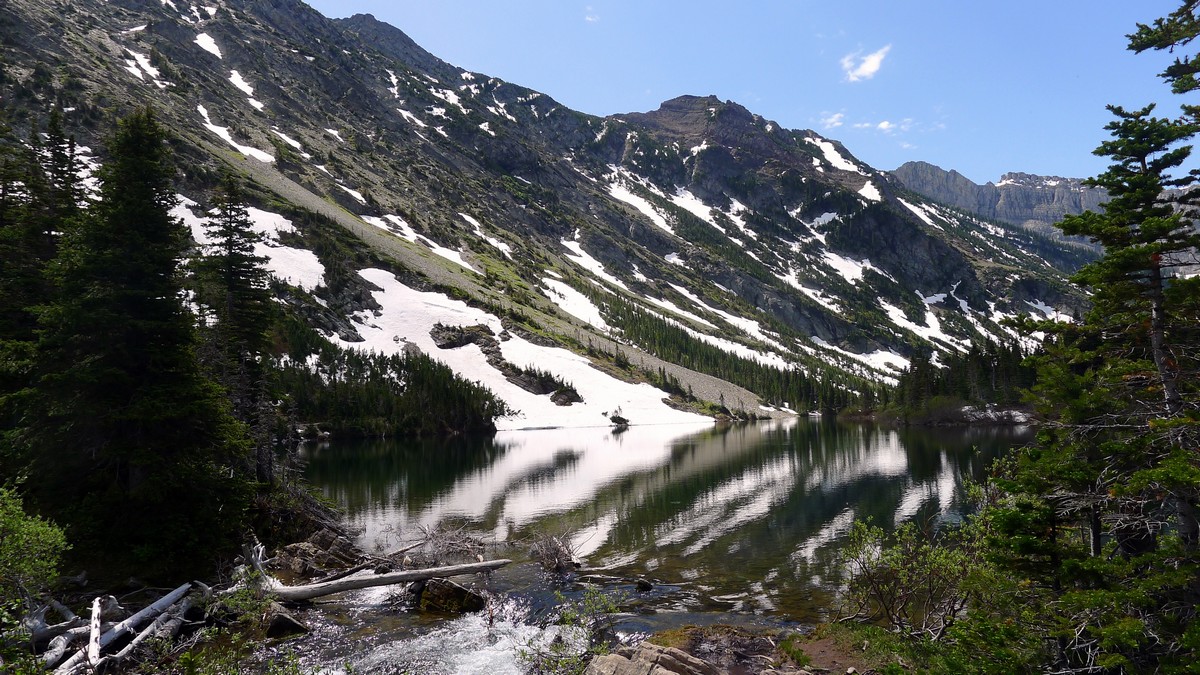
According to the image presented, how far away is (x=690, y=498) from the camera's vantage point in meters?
45.4

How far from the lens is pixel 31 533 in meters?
11.1

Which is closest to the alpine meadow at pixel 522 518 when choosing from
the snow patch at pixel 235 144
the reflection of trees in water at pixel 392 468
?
the reflection of trees in water at pixel 392 468

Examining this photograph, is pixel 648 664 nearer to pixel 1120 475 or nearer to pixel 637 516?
pixel 1120 475

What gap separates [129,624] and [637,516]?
2919 cm

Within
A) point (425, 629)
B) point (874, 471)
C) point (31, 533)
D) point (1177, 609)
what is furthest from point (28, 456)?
point (874, 471)

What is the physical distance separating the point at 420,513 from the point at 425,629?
70.9ft

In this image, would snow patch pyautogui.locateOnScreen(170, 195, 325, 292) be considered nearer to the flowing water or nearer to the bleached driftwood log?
the flowing water

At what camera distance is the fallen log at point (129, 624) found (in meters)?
11.6

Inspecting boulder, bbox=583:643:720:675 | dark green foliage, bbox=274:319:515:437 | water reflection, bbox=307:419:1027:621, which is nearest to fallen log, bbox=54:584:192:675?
boulder, bbox=583:643:720:675

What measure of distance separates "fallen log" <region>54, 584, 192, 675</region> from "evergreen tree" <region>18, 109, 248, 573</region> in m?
1.52

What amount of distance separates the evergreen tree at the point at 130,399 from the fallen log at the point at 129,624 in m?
1.52

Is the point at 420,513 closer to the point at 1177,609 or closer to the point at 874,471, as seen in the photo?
the point at 1177,609

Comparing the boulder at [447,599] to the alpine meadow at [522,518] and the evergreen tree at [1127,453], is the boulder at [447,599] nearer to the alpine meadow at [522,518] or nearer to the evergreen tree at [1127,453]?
the alpine meadow at [522,518]

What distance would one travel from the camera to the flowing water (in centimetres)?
1931
